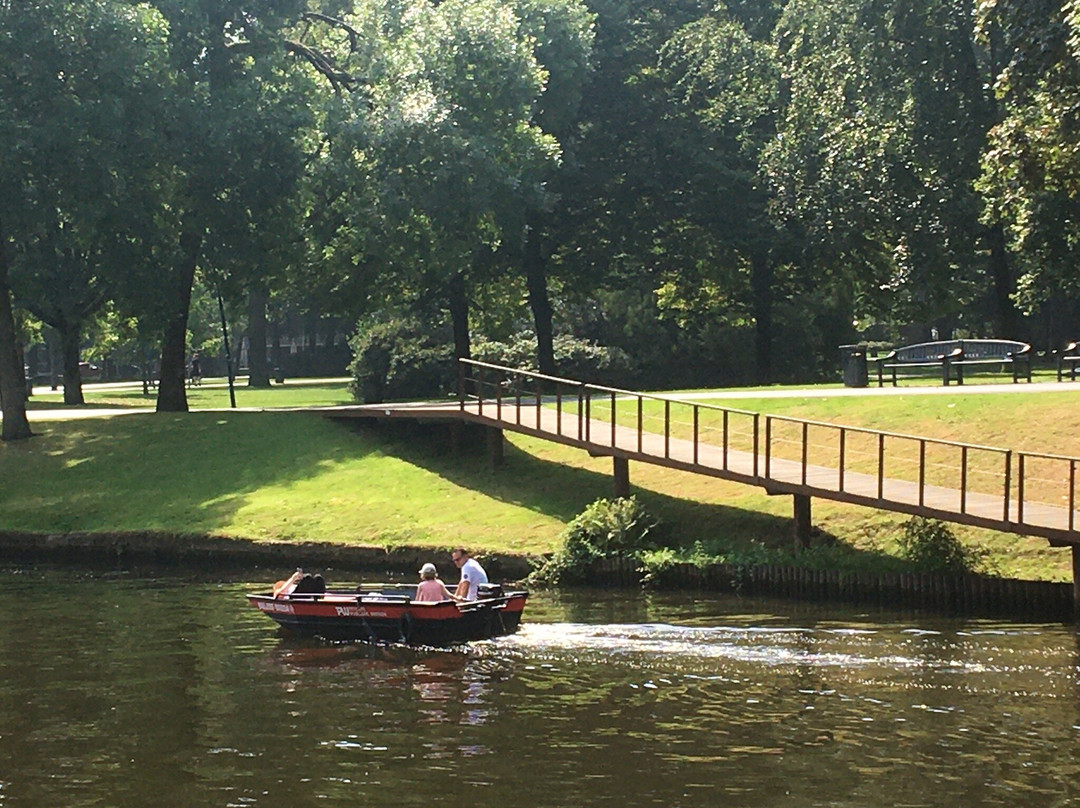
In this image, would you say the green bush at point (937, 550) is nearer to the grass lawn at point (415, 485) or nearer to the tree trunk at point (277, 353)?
the grass lawn at point (415, 485)

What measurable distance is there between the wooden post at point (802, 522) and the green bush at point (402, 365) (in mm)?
28410

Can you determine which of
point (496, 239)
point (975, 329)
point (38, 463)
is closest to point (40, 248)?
point (38, 463)

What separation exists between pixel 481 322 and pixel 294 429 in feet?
68.7

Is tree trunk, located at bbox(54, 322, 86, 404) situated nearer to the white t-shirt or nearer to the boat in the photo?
the boat

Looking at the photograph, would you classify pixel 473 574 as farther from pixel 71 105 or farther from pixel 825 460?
pixel 71 105

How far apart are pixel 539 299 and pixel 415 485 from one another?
59.1 ft

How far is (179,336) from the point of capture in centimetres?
4947

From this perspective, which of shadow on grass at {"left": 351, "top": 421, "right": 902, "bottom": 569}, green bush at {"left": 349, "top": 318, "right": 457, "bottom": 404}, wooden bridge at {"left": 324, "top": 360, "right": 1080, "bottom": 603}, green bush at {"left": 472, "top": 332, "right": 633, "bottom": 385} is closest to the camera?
wooden bridge at {"left": 324, "top": 360, "right": 1080, "bottom": 603}

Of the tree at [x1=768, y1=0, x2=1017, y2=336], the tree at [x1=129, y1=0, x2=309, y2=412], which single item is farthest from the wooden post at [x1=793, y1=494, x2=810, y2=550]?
the tree at [x1=129, y1=0, x2=309, y2=412]

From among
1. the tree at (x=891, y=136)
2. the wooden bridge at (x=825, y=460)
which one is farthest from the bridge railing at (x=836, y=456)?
the tree at (x=891, y=136)

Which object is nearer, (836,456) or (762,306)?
(836,456)

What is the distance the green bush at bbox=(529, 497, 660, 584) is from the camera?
30406 millimetres

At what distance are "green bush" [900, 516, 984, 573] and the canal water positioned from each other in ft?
5.27

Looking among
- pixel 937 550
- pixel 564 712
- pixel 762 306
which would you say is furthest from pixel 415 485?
pixel 762 306
